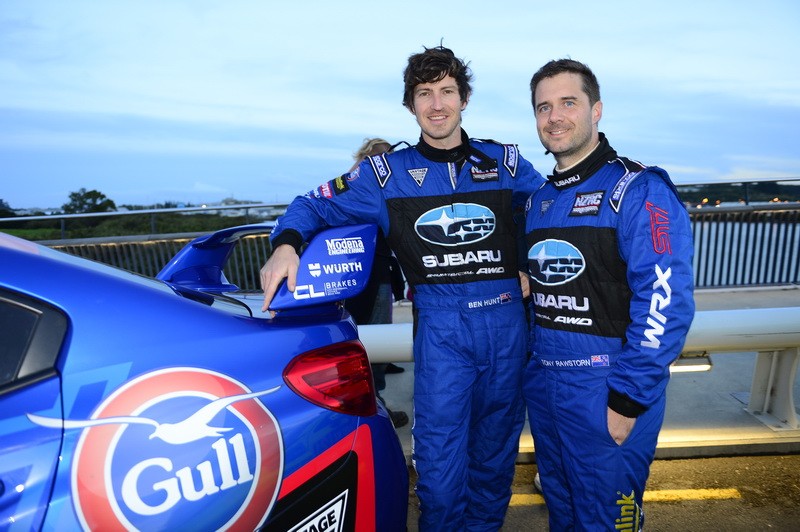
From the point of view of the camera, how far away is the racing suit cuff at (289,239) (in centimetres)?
227

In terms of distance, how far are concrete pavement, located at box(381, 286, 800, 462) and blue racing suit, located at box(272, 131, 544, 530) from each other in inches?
40.8

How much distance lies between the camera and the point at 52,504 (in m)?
1.25

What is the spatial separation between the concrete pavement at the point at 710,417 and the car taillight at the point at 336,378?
1849mm

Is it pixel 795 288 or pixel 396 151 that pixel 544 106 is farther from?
pixel 795 288

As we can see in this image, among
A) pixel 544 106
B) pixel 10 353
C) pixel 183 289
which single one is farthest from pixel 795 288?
pixel 10 353

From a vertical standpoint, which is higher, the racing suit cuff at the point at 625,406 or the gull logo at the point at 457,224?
the gull logo at the point at 457,224

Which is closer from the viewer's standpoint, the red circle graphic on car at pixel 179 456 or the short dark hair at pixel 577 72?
the red circle graphic on car at pixel 179 456

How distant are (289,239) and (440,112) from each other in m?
0.87

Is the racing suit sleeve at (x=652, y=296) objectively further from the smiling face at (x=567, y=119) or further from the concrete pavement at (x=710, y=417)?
the concrete pavement at (x=710, y=417)

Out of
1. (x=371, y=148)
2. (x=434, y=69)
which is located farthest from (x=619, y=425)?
(x=371, y=148)

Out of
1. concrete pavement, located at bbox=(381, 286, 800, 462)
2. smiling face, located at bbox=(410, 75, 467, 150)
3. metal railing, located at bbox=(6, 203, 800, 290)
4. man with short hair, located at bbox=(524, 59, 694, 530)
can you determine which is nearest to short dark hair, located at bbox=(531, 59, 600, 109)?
man with short hair, located at bbox=(524, 59, 694, 530)

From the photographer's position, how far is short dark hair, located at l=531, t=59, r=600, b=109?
227cm

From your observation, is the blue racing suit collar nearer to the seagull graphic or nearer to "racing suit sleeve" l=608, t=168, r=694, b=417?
"racing suit sleeve" l=608, t=168, r=694, b=417

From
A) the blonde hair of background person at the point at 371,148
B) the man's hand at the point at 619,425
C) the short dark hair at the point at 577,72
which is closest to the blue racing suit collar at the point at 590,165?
the short dark hair at the point at 577,72
